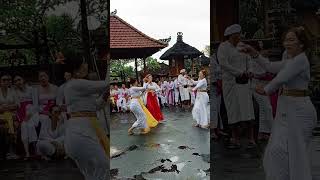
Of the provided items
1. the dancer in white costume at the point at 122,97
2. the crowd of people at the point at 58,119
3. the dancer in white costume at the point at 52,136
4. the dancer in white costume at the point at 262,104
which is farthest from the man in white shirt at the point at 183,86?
the dancer in white costume at the point at 52,136

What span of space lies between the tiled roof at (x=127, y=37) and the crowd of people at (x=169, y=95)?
39 cm

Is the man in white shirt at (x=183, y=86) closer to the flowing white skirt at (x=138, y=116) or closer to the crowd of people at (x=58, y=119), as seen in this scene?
the flowing white skirt at (x=138, y=116)

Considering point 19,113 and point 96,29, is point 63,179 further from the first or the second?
point 96,29

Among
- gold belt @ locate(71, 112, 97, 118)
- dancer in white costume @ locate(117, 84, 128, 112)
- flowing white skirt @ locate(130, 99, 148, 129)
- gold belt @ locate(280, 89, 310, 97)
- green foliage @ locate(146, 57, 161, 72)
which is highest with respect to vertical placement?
green foliage @ locate(146, 57, 161, 72)

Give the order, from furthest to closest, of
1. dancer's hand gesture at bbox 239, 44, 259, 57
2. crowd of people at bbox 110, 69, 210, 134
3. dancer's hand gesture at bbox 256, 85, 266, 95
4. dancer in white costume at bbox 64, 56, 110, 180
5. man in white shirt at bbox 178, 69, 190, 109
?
man in white shirt at bbox 178, 69, 190, 109
crowd of people at bbox 110, 69, 210, 134
dancer's hand gesture at bbox 256, 85, 266, 95
dancer in white costume at bbox 64, 56, 110, 180
dancer's hand gesture at bbox 239, 44, 259, 57

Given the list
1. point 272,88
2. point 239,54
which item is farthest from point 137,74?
point 272,88

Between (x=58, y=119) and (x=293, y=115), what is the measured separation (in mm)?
2357

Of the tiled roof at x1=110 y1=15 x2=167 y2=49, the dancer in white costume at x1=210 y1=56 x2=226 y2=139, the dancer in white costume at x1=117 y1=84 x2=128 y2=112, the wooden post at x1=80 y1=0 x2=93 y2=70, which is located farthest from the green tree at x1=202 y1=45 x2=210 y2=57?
the wooden post at x1=80 y1=0 x2=93 y2=70

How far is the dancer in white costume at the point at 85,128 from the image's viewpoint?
468 centimetres

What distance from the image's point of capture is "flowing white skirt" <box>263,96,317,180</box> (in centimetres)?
433

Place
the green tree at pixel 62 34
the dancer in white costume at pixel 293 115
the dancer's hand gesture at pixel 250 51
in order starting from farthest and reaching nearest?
the green tree at pixel 62 34 < the dancer's hand gesture at pixel 250 51 < the dancer in white costume at pixel 293 115

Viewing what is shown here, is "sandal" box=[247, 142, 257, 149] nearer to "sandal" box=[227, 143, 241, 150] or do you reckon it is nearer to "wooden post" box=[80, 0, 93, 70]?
"sandal" box=[227, 143, 241, 150]

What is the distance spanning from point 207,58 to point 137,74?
33.3 inches

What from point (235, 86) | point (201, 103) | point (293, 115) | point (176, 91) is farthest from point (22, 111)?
point (293, 115)
